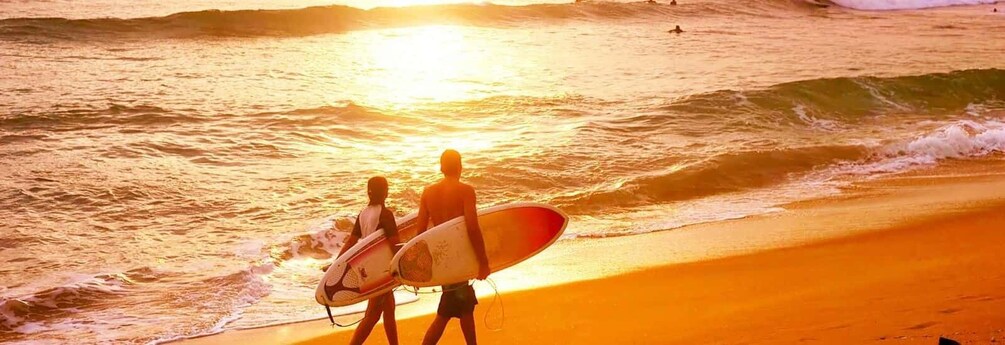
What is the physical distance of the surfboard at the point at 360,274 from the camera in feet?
20.9

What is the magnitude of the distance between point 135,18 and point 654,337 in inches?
942

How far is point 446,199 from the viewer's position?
6301mm

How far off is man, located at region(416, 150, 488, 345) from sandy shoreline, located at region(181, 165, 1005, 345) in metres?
0.90

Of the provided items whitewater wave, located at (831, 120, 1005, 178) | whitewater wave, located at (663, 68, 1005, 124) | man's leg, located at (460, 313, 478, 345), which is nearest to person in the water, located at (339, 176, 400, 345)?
man's leg, located at (460, 313, 478, 345)

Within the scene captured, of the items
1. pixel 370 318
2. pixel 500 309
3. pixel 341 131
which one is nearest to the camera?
pixel 370 318

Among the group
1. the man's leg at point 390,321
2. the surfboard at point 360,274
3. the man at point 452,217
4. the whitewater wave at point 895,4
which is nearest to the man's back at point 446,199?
the man at point 452,217

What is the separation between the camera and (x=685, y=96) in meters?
19.1

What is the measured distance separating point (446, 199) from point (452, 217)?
0.11 metres

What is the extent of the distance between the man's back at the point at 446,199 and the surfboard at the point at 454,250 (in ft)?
0.19

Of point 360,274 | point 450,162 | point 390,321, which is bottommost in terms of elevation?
point 390,321

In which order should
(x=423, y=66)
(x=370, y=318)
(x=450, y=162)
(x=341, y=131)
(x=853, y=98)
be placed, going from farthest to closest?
(x=423, y=66) → (x=853, y=98) → (x=341, y=131) → (x=370, y=318) → (x=450, y=162)

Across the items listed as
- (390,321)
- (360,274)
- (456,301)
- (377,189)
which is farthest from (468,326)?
(377,189)

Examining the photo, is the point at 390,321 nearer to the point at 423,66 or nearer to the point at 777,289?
the point at 777,289

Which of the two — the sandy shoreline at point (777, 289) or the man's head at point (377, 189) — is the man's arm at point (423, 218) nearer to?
the man's head at point (377, 189)
